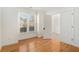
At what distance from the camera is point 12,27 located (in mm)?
1468

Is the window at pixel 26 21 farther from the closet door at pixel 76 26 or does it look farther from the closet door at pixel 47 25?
the closet door at pixel 76 26

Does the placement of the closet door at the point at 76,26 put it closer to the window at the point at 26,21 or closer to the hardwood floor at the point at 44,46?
Result: the hardwood floor at the point at 44,46

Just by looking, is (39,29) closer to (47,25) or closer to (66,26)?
(47,25)

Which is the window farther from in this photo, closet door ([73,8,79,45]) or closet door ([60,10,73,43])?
closet door ([73,8,79,45])

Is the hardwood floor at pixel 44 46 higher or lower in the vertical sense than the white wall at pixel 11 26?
lower

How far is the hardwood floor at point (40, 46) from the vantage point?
1.48 metres

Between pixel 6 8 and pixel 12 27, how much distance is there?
0.30 metres

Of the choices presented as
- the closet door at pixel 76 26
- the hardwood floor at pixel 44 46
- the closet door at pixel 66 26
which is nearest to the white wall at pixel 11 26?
the hardwood floor at pixel 44 46

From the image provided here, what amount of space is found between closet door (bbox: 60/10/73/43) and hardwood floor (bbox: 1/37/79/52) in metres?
0.11

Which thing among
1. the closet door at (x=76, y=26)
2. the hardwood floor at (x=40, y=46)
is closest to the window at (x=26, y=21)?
the hardwood floor at (x=40, y=46)

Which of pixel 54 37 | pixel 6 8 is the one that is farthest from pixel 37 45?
pixel 6 8

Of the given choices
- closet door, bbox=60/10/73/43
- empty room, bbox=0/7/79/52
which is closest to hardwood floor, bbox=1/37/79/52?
empty room, bbox=0/7/79/52
